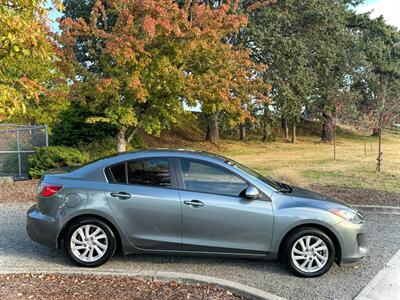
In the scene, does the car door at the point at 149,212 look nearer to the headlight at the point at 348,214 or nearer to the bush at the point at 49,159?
the headlight at the point at 348,214

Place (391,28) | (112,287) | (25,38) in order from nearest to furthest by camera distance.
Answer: (25,38), (112,287), (391,28)

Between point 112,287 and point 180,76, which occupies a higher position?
point 180,76

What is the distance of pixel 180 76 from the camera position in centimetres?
1277

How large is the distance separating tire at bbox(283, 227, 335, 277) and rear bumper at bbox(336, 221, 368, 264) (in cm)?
14

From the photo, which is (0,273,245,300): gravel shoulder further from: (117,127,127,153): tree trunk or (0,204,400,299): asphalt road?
(117,127,127,153): tree trunk

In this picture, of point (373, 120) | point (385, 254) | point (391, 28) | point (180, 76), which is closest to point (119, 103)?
point (180, 76)

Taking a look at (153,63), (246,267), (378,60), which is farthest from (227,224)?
(378,60)

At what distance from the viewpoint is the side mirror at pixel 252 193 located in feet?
16.8

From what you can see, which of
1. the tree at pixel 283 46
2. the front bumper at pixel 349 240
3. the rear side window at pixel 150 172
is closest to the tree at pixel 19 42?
the rear side window at pixel 150 172

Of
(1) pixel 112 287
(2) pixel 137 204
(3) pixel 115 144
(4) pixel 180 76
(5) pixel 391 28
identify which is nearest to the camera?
(1) pixel 112 287

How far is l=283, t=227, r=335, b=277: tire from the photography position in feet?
16.7

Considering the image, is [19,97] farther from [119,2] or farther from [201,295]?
[119,2]

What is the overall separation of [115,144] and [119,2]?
5357 millimetres

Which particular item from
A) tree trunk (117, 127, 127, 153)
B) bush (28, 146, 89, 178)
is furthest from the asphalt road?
tree trunk (117, 127, 127, 153)
